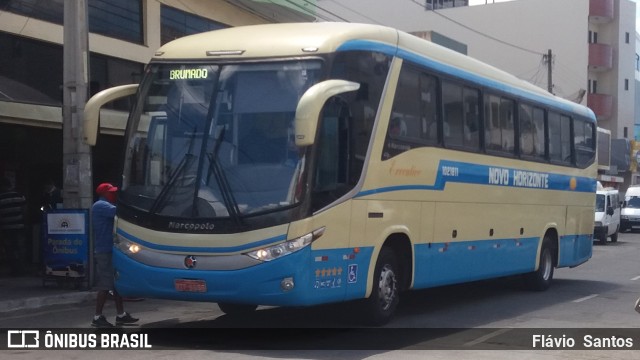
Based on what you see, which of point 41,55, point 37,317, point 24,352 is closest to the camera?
point 24,352

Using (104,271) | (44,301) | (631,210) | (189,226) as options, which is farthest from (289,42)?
(631,210)

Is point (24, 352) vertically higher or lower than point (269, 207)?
lower

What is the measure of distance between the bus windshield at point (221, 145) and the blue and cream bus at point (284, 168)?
0.05 feet

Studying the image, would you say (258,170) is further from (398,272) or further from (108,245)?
(398,272)

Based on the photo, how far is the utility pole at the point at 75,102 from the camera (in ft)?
49.4

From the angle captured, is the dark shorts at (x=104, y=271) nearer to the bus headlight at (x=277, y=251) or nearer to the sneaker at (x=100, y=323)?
the sneaker at (x=100, y=323)

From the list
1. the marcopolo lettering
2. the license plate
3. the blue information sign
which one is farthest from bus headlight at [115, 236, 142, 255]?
the blue information sign

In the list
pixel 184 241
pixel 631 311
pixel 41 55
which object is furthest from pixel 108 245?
pixel 631 311

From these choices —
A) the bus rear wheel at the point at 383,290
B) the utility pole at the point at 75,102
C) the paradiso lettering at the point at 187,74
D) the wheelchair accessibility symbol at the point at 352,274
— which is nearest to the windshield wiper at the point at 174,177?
the paradiso lettering at the point at 187,74

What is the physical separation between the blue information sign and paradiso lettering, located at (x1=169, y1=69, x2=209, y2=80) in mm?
5082

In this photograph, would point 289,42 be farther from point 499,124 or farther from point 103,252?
point 499,124

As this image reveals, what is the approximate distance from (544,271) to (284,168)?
933 cm

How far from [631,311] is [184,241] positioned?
8.12 meters

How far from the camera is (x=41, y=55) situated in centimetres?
1714
